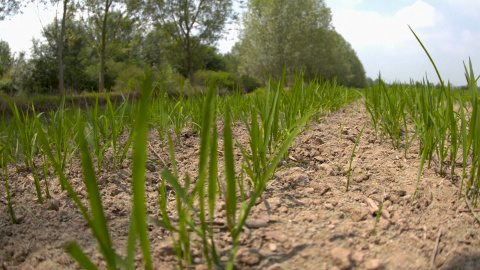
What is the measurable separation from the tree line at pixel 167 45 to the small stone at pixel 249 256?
12.0m

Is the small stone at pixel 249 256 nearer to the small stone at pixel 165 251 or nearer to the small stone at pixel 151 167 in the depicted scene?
the small stone at pixel 165 251

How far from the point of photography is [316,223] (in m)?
0.98

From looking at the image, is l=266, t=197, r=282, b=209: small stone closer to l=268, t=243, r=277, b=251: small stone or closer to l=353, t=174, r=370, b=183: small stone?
l=268, t=243, r=277, b=251: small stone

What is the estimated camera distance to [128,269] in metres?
0.63

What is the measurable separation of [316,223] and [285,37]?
26.5 meters

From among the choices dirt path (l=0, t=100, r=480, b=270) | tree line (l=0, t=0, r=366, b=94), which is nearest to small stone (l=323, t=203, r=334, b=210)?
dirt path (l=0, t=100, r=480, b=270)

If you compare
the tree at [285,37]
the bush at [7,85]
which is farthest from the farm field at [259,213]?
the tree at [285,37]

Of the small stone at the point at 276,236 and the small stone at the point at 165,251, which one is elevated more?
the small stone at the point at 276,236

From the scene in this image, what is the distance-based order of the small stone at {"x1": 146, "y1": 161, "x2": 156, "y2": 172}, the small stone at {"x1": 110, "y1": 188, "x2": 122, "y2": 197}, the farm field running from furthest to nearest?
1. the small stone at {"x1": 146, "y1": 161, "x2": 156, "y2": 172}
2. the small stone at {"x1": 110, "y1": 188, "x2": 122, "y2": 197}
3. the farm field

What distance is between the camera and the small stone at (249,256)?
0.78 metres

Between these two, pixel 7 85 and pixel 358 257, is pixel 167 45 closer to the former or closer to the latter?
pixel 7 85

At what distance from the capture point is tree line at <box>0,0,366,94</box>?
14508 mm

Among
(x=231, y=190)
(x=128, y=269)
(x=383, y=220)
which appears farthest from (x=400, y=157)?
(x=128, y=269)

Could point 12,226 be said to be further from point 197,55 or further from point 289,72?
point 289,72
